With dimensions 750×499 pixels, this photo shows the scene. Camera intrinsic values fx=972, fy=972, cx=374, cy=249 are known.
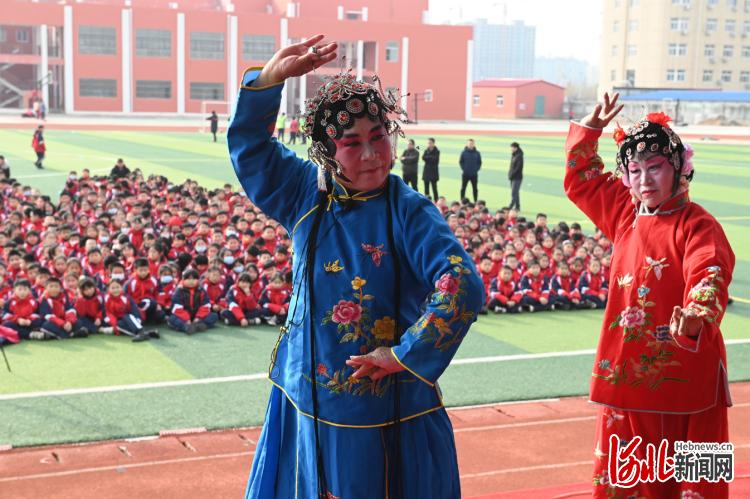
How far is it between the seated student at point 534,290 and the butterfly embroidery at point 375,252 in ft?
28.4

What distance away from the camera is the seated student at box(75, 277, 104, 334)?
997cm

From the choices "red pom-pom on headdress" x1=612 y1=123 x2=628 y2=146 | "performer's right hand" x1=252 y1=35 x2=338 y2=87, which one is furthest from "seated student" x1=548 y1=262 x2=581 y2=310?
"performer's right hand" x1=252 y1=35 x2=338 y2=87

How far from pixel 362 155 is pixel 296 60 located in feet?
1.24

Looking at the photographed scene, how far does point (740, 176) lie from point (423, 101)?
3971 centimetres

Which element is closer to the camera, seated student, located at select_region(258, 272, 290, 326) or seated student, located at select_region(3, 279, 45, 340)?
seated student, located at select_region(3, 279, 45, 340)

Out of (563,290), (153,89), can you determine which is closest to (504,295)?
(563,290)

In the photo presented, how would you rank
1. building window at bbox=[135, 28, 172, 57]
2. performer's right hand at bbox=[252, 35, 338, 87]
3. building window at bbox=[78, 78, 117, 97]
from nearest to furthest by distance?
performer's right hand at bbox=[252, 35, 338, 87]
building window at bbox=[78, 78, 117, 97]
building window at bbox=[135, 28, 172, 57]

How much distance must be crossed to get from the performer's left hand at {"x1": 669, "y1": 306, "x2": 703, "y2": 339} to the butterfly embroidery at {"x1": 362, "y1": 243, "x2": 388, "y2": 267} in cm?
118

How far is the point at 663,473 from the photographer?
13.0ft

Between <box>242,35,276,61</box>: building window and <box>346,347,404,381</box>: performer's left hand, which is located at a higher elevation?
<box>242,35,276,61</box>: building window

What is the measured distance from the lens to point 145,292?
10.6 m

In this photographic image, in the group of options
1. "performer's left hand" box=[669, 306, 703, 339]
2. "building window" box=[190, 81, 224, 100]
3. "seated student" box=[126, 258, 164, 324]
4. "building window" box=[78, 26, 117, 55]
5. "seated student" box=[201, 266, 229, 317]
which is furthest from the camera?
"building window" box=[190, 81, 224, 100]

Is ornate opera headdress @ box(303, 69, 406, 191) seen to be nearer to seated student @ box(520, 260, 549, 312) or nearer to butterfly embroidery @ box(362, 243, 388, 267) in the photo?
butterfly embroidery @ box(362, 243, 388, 267)

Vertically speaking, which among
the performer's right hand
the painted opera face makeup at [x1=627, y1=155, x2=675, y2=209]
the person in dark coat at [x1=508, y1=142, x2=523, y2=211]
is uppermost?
the performer's right hand
